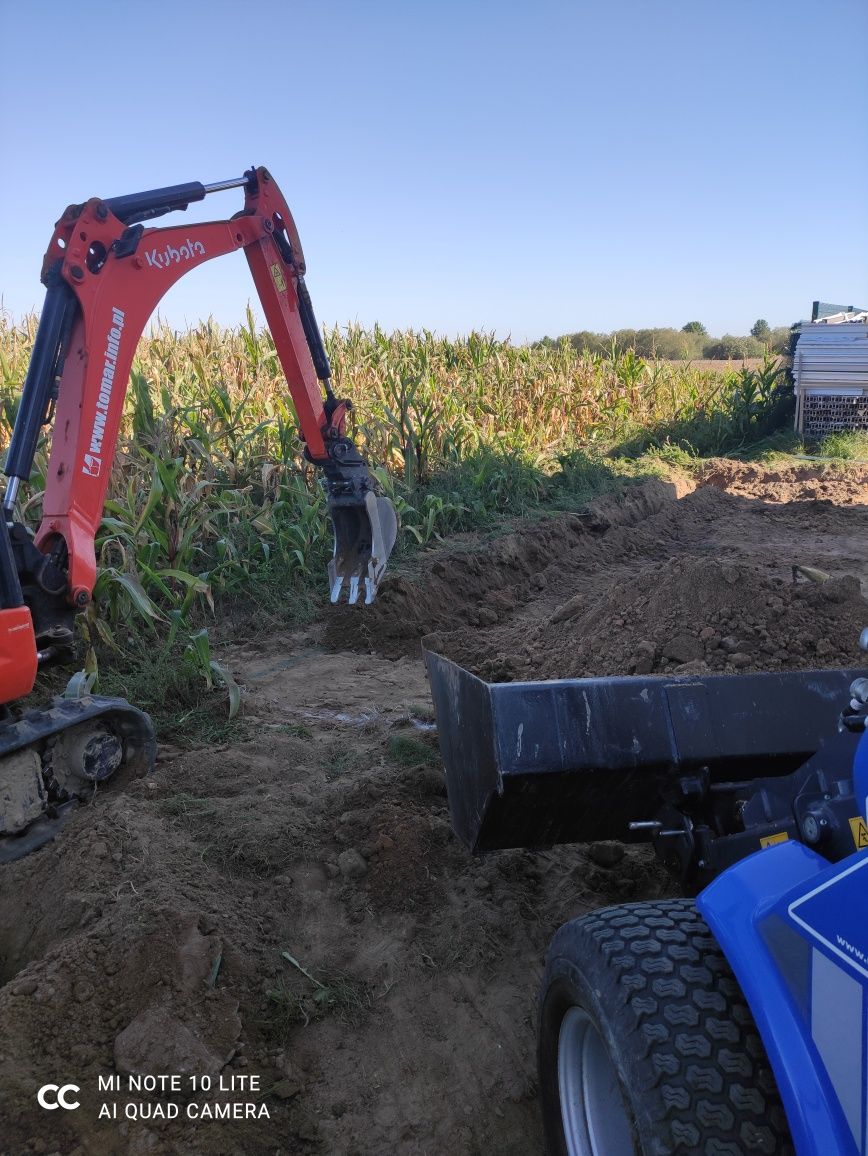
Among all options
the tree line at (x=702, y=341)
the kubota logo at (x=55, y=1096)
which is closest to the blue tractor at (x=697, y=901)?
the kubota logo at (x=55, y=1096)

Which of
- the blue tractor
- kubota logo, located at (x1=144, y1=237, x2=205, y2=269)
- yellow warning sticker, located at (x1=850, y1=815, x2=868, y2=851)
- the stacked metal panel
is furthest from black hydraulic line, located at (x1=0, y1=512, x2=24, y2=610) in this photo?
the stacked metal panel

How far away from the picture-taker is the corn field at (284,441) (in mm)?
4930

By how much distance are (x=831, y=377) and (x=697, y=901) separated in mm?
13435

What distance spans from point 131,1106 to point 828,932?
1637 mm

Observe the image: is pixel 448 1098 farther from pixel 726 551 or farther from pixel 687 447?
pixel 687 447

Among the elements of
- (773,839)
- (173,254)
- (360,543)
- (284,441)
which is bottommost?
(773,839)

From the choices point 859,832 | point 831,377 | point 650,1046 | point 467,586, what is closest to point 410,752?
point 650,1046

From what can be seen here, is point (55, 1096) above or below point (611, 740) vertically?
below

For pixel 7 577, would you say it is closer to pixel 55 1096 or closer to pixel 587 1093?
pixel 55 1096

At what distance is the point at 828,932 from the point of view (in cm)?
112

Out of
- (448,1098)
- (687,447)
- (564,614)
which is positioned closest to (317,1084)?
(448,1098)

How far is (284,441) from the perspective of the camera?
659 cm

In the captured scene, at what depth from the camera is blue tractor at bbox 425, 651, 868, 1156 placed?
114 centimetres

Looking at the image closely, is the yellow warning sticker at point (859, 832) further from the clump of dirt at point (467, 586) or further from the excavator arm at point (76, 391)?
the clump of dirt at point (467, 586)
